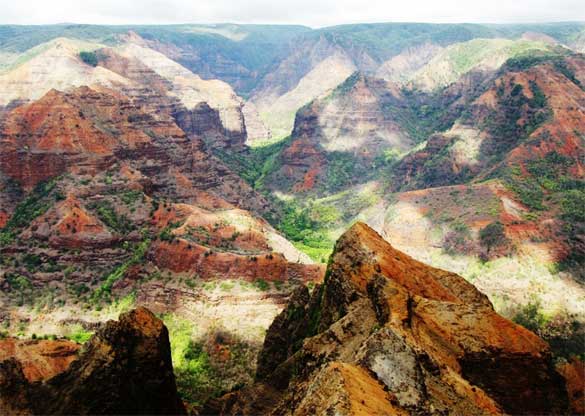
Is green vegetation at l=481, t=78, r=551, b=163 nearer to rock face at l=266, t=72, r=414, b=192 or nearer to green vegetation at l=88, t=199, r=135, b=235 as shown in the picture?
rock face at l=266, t=72, r=414, b=192

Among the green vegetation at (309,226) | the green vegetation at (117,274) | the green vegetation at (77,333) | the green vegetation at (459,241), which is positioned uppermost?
the green vegetation at (117,274)

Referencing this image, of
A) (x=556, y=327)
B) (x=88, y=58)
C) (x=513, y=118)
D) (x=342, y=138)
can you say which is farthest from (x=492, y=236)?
(x=88, y=58)

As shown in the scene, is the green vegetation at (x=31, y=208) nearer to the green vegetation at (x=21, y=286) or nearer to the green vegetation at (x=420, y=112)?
the green vegetation at (x=21, y=286)

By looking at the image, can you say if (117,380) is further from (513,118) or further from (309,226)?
(513,118)

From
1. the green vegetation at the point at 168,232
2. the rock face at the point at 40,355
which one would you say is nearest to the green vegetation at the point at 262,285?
the green vegetation at the point at 168,232

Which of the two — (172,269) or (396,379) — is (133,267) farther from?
(396,379)

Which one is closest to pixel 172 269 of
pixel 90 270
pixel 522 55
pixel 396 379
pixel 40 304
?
pixel 90 270
